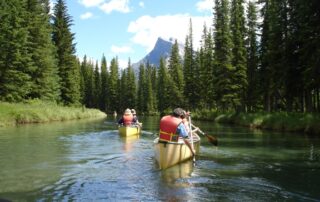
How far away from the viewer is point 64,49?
6638 cm

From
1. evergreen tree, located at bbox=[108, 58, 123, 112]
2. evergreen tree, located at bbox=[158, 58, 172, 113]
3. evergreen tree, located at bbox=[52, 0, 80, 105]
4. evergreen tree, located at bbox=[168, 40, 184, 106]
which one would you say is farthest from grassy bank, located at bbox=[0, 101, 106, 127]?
evergreen tree, located at bbox=[108, 58, 123, 112]

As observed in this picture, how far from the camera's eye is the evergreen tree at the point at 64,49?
65.6 m

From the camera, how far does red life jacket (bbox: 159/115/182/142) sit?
16578 mm

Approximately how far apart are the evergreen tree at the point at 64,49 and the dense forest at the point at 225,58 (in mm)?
150

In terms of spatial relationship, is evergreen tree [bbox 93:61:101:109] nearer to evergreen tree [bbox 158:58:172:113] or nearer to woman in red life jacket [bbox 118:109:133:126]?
evergreen tree [bbox 158:58:172:113]

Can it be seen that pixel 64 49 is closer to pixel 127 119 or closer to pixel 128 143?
pixel 127 119

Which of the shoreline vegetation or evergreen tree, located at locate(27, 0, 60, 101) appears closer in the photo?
the shoreline vegetation

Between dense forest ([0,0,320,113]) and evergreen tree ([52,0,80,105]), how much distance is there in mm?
150

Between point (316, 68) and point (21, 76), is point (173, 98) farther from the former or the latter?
point (316, 68)

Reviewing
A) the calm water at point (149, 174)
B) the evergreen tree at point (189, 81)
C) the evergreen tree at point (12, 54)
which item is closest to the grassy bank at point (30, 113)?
the evergreen tree at point (12, 54)

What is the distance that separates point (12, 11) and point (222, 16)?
30111mm

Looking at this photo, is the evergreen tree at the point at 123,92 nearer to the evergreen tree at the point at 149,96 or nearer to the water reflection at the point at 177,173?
the evergreen tree at the point at 149,96

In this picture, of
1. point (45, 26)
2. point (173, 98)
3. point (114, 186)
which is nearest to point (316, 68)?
point (114, 186)

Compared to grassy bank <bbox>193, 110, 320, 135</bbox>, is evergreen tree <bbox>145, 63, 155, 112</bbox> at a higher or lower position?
higher
